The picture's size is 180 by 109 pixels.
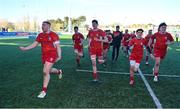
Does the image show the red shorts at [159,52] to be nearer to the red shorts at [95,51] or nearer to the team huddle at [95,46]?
the team huddle at [95,46]

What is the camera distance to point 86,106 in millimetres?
7164

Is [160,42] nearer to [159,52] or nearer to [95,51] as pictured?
[159,52]

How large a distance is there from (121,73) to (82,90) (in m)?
4.08

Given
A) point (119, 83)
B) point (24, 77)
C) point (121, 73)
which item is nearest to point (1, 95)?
point (24, 77)

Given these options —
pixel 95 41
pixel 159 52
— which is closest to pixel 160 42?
pixel 159 52

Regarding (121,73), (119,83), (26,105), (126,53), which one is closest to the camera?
(26,105)

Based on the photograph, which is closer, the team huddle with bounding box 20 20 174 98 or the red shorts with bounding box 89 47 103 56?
the team huddle with bounding box 20 20 174 98

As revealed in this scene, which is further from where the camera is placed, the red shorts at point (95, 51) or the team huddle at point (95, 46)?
the red shorts at point (95, 51)

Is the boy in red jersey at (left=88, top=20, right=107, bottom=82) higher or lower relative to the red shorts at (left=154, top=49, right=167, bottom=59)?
higher

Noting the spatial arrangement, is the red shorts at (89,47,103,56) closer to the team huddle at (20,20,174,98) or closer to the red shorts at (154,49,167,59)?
the team huddle at (20,20,174,98)

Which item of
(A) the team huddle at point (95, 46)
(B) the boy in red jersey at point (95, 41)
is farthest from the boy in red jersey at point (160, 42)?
(B) the boy in red jersey at point (95, 41)

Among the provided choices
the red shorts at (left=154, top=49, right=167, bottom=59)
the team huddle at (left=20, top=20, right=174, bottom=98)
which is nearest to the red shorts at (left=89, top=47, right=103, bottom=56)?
the team huddle at (left=20, top=20, right=174, bottom=98)

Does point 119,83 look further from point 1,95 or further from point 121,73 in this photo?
point 1,95

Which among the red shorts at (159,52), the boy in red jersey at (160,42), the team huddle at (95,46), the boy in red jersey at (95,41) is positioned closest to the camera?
the team huddle at (95,46)
